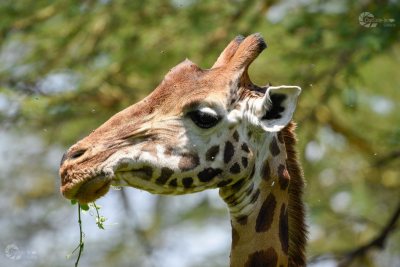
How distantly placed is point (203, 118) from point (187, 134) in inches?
6.1

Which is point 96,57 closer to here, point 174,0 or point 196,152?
point 174,0

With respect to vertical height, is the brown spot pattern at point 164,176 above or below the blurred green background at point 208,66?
above

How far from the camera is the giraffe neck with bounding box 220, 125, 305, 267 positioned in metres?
7.81

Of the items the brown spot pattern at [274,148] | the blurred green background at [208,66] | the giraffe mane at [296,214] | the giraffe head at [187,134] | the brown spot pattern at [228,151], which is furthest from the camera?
the blurred green background at [208,66]

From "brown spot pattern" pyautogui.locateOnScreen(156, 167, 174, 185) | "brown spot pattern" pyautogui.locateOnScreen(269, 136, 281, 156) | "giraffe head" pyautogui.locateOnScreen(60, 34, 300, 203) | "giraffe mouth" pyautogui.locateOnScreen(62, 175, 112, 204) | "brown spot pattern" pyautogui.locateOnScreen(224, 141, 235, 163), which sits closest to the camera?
"giraffe mouth" pyautogui.locateOnScreen(62, 175, 112, 204)

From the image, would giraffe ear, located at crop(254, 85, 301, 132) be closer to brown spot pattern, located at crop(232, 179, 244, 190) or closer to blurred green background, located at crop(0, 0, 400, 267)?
brown spot pattern, located at crop(232, 179, 244, 190)

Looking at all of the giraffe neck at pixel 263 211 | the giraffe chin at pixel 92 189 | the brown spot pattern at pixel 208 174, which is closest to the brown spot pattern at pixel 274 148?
the giraffe neck at pixel 263 211

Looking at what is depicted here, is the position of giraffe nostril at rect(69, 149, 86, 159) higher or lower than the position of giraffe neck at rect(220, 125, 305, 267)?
higher

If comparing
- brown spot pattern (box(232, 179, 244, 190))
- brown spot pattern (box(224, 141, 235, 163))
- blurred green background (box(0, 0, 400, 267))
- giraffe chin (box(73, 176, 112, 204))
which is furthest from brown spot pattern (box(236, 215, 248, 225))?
blurred green background (box(0, 0, 400, 267))

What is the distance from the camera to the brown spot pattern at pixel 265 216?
309 inches

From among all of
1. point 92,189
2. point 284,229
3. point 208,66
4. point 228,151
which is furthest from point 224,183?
point 208,66

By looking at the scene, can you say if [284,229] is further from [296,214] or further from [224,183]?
[224,183]

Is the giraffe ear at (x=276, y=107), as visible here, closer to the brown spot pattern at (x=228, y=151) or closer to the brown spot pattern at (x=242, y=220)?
the brown spot pattern at (x=228, y=151)

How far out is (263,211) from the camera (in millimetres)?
7879
